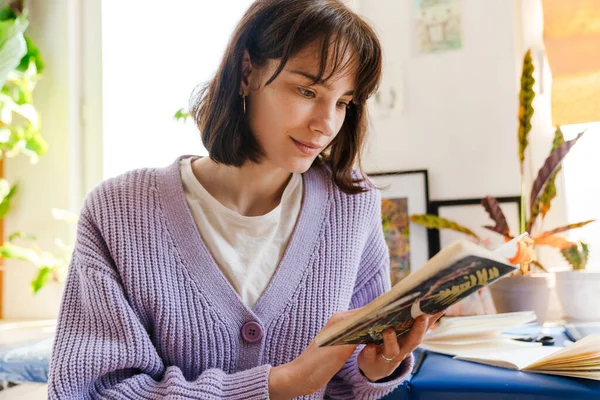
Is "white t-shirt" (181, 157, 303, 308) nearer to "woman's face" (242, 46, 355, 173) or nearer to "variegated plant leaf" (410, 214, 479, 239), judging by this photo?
"woman's face" (242, 46, 355, 173)

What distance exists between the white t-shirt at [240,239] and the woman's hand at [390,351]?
9.1 inches

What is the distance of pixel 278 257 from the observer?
41.9 inches

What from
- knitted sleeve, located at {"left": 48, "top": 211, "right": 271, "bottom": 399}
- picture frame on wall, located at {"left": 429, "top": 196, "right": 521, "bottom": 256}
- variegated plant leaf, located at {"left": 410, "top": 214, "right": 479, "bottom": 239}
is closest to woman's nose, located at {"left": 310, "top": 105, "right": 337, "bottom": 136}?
knitted sleeve, located at {"left": 48, "top": 211, "right": 271, "bottom": 399}

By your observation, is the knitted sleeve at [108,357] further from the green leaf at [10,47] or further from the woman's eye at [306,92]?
the green leaf at [10,47]

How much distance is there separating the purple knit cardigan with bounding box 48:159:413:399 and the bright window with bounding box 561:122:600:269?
933mm

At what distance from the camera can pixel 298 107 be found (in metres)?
0.93

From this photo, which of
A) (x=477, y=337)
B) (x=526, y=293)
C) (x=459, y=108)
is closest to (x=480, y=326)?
(x=477, y=337)

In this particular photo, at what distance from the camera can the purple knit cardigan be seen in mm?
886

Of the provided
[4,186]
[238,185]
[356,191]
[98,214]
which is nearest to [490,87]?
[356,191]

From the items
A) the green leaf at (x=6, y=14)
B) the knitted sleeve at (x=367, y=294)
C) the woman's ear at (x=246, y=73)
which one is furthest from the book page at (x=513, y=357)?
the green leaf at (x=6, y=14)

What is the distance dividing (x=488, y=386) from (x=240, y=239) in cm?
49

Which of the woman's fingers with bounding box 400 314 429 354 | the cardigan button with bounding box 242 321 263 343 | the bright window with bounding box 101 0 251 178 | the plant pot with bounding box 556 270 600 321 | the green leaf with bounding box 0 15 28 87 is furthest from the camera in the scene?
the bright window with bounding box 101 0 251 178

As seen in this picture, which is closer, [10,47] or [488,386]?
[488,386]

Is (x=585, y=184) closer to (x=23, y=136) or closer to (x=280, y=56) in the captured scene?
(x=280, y=56)
